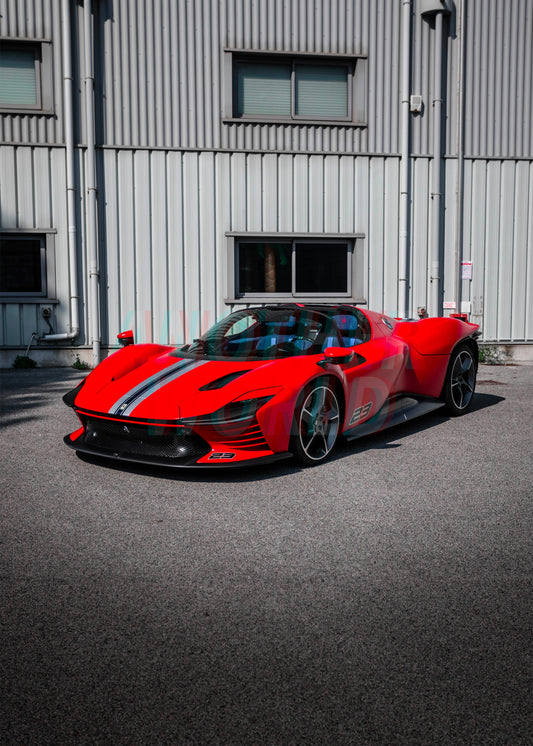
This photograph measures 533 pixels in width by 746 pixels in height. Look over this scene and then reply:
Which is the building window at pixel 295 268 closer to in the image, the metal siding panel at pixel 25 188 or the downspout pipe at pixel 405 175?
the downspout pipe at pixel 405 175

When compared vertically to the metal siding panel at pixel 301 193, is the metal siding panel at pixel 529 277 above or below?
below

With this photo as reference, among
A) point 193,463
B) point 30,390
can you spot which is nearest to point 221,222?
point 30,390

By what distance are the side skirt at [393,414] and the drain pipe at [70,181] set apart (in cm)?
633

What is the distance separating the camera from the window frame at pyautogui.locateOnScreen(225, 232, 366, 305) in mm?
11008

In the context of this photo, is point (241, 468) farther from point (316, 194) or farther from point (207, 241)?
point (316, 194)

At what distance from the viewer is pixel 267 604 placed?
2.69 m

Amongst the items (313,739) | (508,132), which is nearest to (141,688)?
(313,739)

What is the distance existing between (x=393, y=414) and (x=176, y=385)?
78.2 inches

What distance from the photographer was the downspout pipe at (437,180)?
440 inches

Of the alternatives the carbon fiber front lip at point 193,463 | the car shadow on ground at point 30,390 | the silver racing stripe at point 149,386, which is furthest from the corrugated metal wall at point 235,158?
the carbon fiber front lip at point 193,463

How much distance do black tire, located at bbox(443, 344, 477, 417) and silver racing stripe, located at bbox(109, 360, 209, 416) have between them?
8.42ft

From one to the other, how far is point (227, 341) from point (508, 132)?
8322mm

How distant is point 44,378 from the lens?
9438 mm

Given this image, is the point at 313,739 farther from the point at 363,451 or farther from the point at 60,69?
the point at 60,69
